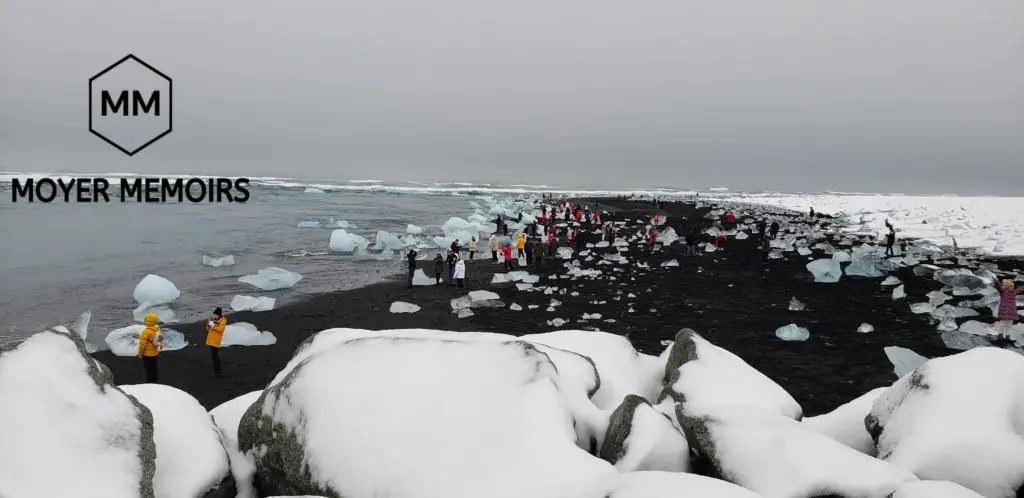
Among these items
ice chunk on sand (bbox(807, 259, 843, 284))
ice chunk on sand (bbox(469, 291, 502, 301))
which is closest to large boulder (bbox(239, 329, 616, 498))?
ice chunk on sand (bbox(469, 291, 502, 301))

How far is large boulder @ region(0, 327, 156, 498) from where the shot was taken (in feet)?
12.3

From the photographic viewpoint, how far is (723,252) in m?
30.0

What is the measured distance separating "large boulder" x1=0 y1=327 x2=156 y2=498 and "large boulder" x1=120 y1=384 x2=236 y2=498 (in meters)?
0.33

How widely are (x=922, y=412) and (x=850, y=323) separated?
1132 centimetres

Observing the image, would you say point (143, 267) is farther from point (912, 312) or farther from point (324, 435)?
point (912, 312)

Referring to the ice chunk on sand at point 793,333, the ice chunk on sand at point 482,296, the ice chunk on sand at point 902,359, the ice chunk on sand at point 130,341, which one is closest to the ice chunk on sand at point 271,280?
the ice chunk on sand at point 130,341

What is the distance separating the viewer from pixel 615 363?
7.51 metres

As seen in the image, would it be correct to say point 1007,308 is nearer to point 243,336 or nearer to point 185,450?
point 185,450

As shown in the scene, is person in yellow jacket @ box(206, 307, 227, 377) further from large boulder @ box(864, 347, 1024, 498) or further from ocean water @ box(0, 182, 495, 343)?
large boulder @ box(864, 347, 1024, 498)

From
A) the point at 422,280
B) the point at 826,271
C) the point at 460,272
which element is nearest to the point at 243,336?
the point at 460,272

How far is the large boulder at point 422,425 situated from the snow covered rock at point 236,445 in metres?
0.09

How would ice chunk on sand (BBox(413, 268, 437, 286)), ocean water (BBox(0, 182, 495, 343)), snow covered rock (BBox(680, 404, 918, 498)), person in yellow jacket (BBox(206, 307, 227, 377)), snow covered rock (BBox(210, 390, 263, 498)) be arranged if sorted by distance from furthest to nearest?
ice chunk on sand (BBox(413, 268, 437, 286)) → ocean water (BBox(0, 182, 495, 343)) → person in yellow jacket (BBox(206, 307, 227, 377)) → snow covered rock (BBox(210, 390, 263, 498)) → snow covered rock (BBox(680, 404, 918, 498))

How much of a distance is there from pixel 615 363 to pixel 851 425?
9.54ft

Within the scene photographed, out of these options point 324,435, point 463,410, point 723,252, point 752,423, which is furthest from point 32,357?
point 723,252
